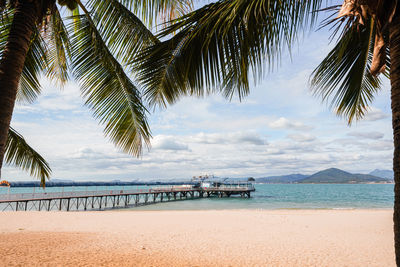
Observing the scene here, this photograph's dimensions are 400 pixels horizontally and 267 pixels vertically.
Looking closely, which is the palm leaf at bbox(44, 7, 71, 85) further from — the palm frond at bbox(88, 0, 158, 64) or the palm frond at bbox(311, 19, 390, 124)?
the palm frond at bbox(311, 19, 390, 124)

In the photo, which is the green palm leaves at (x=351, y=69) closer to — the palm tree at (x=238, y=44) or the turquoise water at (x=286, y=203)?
the palm tree at (x=238, y=44)

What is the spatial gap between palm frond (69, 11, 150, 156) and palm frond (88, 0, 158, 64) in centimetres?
21

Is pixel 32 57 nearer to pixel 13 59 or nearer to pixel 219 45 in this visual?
pixel 13 59

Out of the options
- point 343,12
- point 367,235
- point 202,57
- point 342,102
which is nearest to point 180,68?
point 202,57

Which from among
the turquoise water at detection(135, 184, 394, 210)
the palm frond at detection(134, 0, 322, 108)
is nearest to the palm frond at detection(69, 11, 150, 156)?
the palm frond at detection(134, 0, 322, 108)

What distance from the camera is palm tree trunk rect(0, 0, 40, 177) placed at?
241cm

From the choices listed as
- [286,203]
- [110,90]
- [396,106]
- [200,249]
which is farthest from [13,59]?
[286,203]

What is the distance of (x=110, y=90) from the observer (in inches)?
165

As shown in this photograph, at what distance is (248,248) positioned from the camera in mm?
9398

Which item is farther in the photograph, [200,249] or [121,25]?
[200,249]

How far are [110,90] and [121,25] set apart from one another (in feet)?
3.27

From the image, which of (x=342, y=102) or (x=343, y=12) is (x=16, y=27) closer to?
(x=343, y=12)

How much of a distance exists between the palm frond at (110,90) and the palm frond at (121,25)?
0.68 feet

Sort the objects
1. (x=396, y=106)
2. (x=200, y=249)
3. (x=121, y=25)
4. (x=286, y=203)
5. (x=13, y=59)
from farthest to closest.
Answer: (x=286, y=203) → (x=200, y=249) → (x=121, y=25) → (x=13, y=59) → (x=396, y=106)
